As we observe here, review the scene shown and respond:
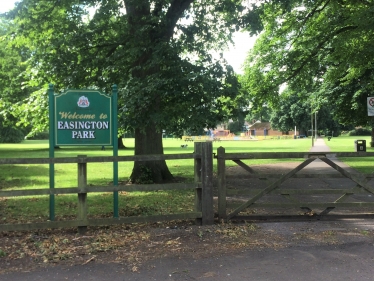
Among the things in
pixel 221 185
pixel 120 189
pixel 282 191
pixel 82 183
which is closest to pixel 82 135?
pixel 82 183

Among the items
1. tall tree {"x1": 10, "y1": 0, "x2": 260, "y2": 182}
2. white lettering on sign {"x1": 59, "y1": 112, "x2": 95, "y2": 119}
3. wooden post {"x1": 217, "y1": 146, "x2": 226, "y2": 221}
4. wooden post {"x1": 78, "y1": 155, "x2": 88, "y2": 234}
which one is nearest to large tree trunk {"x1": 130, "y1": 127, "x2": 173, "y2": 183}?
tall tree {"x1": 10, "y1": 0, "x2": 260, "y2": 182}

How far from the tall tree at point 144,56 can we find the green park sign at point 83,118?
3.22 meters

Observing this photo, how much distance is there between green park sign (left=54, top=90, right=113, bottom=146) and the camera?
6.93m

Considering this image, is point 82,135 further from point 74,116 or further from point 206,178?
point 206,178

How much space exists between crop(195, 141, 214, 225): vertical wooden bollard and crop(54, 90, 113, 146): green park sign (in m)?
1.64

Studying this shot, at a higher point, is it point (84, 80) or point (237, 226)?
point (84, 80)

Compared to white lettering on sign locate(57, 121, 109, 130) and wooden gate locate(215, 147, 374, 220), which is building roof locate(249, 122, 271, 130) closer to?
wooden gate locate(215, 147, 374, 220)

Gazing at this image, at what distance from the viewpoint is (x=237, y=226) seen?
6.93 metres

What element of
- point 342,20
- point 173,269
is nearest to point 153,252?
point 173,269

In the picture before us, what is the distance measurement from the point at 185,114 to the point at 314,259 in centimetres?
655

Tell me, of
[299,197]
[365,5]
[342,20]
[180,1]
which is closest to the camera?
[299,197]

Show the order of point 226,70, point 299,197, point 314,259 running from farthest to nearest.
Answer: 1. point 226,70
2. point 299,197
3. point 314,259

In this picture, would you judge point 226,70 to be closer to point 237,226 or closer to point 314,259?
point 237,226

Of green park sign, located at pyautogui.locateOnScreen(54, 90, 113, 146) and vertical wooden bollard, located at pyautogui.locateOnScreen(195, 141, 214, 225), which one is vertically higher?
green park sign, located at pyautogui.locateOnScreen(54, 90, 113, 146)
